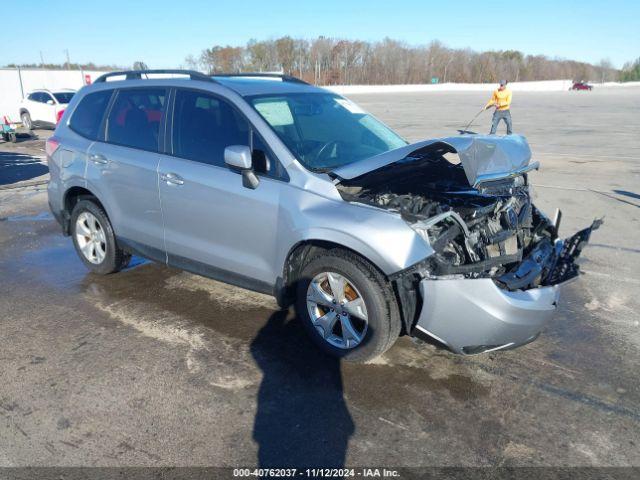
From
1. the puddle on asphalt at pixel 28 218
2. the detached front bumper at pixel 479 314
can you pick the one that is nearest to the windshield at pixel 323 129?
the detached front bumper at pixel 479 314

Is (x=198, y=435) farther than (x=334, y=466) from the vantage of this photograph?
Yes

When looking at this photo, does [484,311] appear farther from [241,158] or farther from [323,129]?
[323,129]

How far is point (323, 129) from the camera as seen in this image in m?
4.27

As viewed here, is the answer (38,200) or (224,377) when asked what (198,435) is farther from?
(38,200)

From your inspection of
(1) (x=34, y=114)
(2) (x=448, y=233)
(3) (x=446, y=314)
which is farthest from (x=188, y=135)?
(1) (x=34, y=114)

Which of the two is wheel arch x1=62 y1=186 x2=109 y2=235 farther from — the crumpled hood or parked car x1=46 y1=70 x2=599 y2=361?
the crumpled hood

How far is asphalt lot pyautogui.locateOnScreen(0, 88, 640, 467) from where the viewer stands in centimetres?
278

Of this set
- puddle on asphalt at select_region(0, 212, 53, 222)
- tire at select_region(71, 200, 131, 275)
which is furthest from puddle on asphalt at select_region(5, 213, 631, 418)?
puddle on asphalt at select_region(0, 212, 53, 222)

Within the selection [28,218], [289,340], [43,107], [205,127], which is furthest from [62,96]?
[289,340]

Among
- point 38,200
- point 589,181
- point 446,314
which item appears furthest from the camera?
point 589,181

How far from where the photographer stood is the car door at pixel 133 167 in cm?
441

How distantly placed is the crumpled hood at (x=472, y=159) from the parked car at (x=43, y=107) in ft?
66.2

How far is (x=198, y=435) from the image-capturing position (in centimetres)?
289

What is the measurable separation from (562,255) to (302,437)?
2.39 meters
